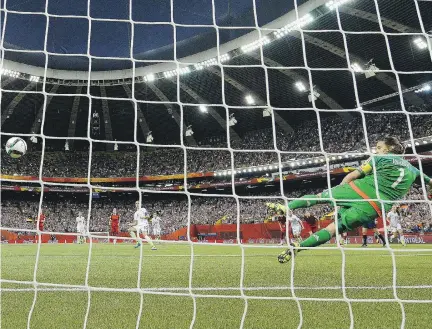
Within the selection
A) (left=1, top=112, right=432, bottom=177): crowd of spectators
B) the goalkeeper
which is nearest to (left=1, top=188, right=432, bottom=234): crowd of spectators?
(left=1, top=112, right=432, bottom=177): crowd of spectators

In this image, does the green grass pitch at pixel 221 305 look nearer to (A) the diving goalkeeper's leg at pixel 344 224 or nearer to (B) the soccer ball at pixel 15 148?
(A) the diving goalkeeper's leg at pixel 344 224

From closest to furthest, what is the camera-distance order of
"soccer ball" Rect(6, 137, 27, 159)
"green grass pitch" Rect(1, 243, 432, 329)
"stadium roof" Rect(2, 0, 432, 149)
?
"green grass pitch" Rect(1, 243, 432, 329) → "soccer ball" Rect(6, 137, 27, 159) → "stadium roof" Rect(2, 0, 432, 149)

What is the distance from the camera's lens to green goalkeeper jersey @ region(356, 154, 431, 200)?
12.8ft

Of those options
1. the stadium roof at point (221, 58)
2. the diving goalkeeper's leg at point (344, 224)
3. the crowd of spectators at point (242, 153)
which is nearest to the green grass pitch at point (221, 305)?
the diving goalkeeper's leg at point (344, 224)

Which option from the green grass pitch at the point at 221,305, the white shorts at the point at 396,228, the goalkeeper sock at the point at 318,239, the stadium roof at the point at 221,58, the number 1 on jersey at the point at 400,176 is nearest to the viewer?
the green grass pitch at the point at 221,305

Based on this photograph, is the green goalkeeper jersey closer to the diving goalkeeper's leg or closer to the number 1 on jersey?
the number 1 on jersey

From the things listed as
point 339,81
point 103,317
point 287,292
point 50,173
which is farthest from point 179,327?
point 50,173

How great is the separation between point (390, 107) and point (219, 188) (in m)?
10.7

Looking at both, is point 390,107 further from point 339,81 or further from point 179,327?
point 179,327

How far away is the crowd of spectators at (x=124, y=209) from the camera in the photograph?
23938 millimetres

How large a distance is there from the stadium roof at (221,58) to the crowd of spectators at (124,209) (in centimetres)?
508

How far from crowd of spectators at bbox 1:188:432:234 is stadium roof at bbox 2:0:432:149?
5077mm

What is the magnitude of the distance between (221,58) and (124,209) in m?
14.8

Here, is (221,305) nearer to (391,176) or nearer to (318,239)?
(318,239)
